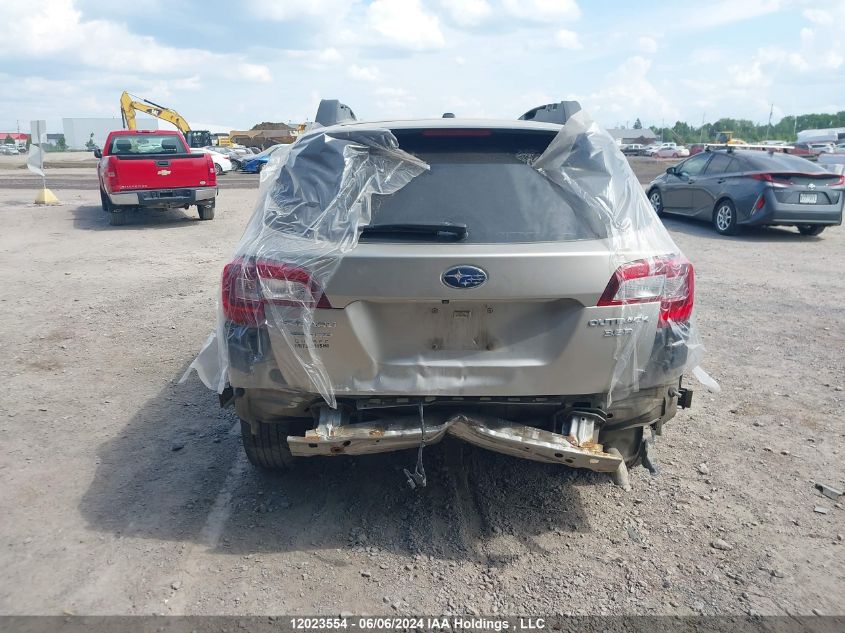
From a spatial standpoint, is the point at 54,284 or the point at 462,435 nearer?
the point at 462,435

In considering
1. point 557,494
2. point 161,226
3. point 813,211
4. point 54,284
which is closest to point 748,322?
point 557,494

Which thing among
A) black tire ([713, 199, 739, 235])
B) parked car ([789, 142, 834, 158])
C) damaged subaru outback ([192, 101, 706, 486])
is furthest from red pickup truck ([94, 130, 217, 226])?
parked car ([789, 142, 834, 158])

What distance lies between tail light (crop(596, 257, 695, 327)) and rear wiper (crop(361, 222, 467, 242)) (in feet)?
2.28

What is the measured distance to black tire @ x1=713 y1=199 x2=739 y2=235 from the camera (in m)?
13.3

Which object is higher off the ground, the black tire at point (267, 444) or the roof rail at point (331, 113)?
the roof rail at point (331, 113)

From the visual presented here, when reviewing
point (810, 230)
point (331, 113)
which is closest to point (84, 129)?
point (810, 230)

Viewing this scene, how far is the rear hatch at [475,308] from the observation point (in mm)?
3094

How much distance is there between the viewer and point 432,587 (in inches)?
124

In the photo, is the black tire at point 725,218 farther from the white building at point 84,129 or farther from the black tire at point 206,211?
the white building at point 84,129

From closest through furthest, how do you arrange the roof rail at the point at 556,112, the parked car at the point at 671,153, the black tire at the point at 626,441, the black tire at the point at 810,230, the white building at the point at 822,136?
the black tire at the point at 626,441 < the roof rail at the point at 556,112 < the black tire at the point at 810,230 < the white building at the point at 822,136 < the parked car at the point at 671,153

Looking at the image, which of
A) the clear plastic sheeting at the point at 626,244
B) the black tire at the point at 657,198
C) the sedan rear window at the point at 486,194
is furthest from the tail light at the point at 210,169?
the clear plastic sheeting at the point at 626,244

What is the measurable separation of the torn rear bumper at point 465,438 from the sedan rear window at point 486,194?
0.85m

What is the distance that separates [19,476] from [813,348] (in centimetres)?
641

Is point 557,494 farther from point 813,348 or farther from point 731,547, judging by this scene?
point 813,348
